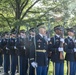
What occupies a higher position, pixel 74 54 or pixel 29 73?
pixel 74 54

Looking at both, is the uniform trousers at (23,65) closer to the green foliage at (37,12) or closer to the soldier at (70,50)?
the soldier at (70,50)

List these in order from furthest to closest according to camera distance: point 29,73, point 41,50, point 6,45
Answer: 1. point 6,45
2. point 29,73
3. point 41,50

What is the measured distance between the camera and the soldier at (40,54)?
8.77 m

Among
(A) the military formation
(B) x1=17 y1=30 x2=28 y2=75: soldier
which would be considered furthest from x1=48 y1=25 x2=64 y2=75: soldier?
(B) x1=17 y1=30 x2=28 y2=75: soldier

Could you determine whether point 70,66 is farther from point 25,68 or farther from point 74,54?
point 25,68

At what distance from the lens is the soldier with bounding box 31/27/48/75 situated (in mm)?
8773

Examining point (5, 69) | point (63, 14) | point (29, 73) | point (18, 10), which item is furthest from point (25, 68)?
point (18, 10)

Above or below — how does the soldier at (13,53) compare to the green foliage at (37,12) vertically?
below

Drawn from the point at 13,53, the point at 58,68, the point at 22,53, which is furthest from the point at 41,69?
the point at 13,53

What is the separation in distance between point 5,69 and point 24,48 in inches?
91.0

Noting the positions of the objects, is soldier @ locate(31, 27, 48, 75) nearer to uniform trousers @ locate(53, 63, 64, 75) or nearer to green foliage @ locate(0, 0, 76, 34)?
uniform trousers @ locate(53, 63, 64, 75)

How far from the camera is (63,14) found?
57.8 ft

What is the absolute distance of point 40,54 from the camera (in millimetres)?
8805

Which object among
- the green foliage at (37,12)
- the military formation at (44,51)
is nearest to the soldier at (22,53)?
the military formation at (44,51)
